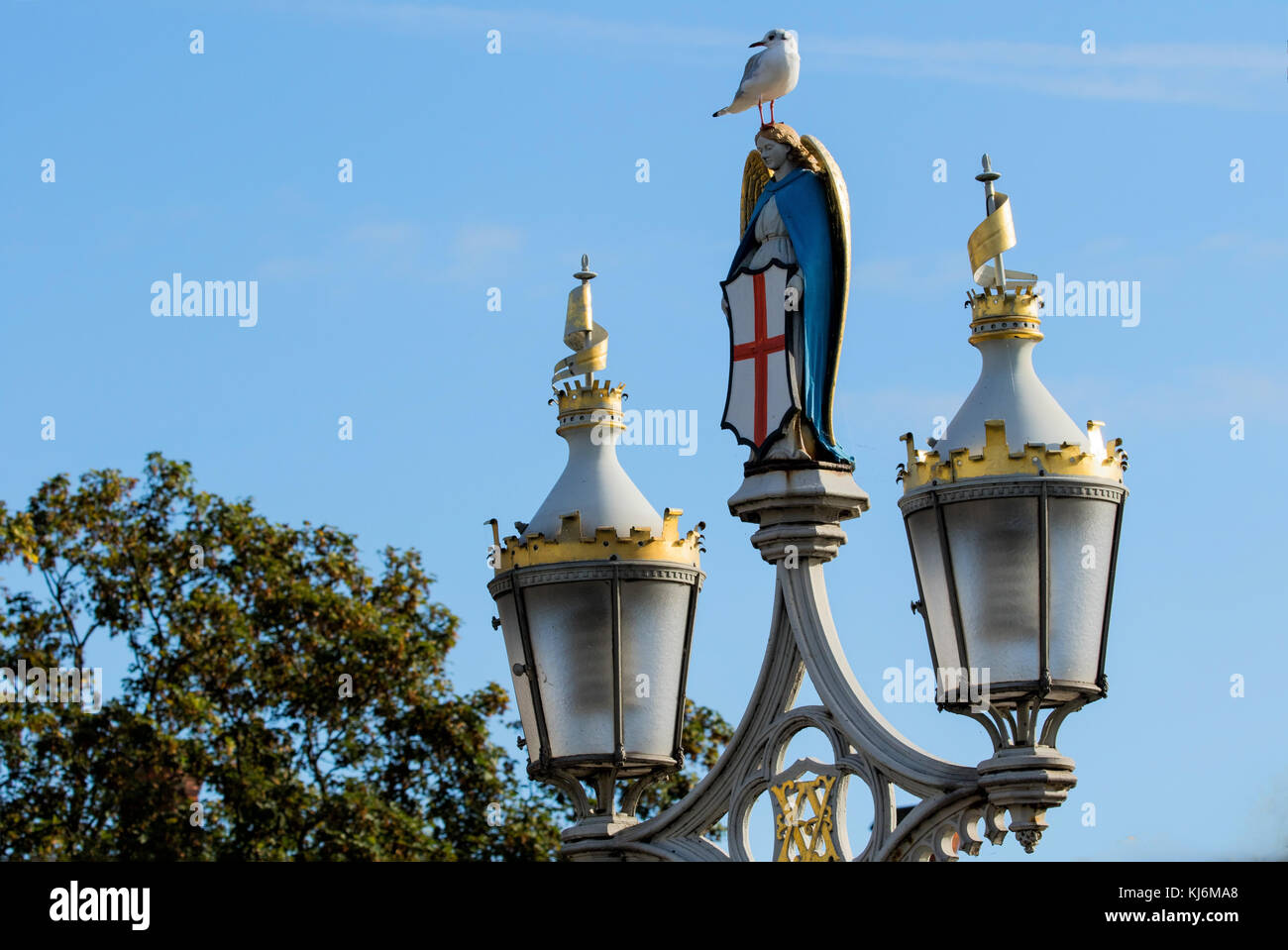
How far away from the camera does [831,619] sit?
10125 mm

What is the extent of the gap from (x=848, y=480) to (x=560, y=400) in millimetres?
2006

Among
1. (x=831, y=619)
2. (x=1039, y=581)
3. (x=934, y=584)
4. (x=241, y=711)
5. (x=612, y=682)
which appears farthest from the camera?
(x=241, y=711)

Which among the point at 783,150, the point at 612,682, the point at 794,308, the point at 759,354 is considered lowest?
the point at 612,682

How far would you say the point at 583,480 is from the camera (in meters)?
11.5

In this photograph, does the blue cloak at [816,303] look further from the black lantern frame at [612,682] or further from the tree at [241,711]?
the tree at [241,711]

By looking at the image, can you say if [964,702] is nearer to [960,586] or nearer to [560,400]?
[960,586]

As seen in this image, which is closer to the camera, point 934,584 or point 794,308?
point 934,584

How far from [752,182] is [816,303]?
0.80 m

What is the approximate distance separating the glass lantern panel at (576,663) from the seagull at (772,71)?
228 cm

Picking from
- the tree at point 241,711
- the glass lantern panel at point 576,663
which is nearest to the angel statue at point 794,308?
the glass lantern panel at point 576,663

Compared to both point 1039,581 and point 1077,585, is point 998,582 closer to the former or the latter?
point 1039,581

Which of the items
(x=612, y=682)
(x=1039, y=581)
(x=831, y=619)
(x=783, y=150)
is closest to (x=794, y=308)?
(x=783, y=150)

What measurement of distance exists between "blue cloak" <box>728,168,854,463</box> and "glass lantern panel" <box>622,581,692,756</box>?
129 cm
